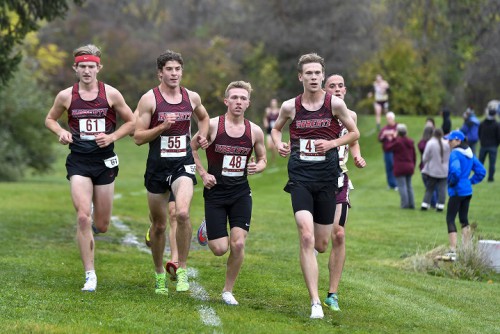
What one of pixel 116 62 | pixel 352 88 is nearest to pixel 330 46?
pixel 352 88

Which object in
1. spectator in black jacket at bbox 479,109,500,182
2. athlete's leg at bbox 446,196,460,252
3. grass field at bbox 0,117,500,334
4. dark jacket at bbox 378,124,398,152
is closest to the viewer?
grass field at bbox 0,117,500,334

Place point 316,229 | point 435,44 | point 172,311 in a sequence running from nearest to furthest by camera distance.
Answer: point 172,311, point 316,229, point 435,44

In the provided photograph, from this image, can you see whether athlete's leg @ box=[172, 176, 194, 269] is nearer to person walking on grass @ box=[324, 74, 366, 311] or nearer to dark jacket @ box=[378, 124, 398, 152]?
person walking on grass @ box=[324, 74, 366, 311]

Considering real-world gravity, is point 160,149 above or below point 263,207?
above

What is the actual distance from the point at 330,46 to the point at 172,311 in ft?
178

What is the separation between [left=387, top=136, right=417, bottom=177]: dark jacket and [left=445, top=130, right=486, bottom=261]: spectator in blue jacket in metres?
8.69

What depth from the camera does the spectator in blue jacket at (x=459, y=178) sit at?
52.3ft

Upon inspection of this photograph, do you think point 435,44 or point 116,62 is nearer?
point 435,44

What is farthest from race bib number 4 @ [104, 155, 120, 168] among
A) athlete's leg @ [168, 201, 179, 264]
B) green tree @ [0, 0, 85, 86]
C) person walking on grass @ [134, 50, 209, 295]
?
green tree @ [0, 0, 85, 86]

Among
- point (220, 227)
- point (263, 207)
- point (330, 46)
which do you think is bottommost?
point (263, 207)

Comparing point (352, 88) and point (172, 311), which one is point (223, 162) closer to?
point (172, 311)

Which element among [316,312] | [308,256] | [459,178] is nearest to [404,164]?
[459,178]

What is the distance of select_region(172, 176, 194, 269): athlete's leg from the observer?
1027cm

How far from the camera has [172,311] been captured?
9242mm
